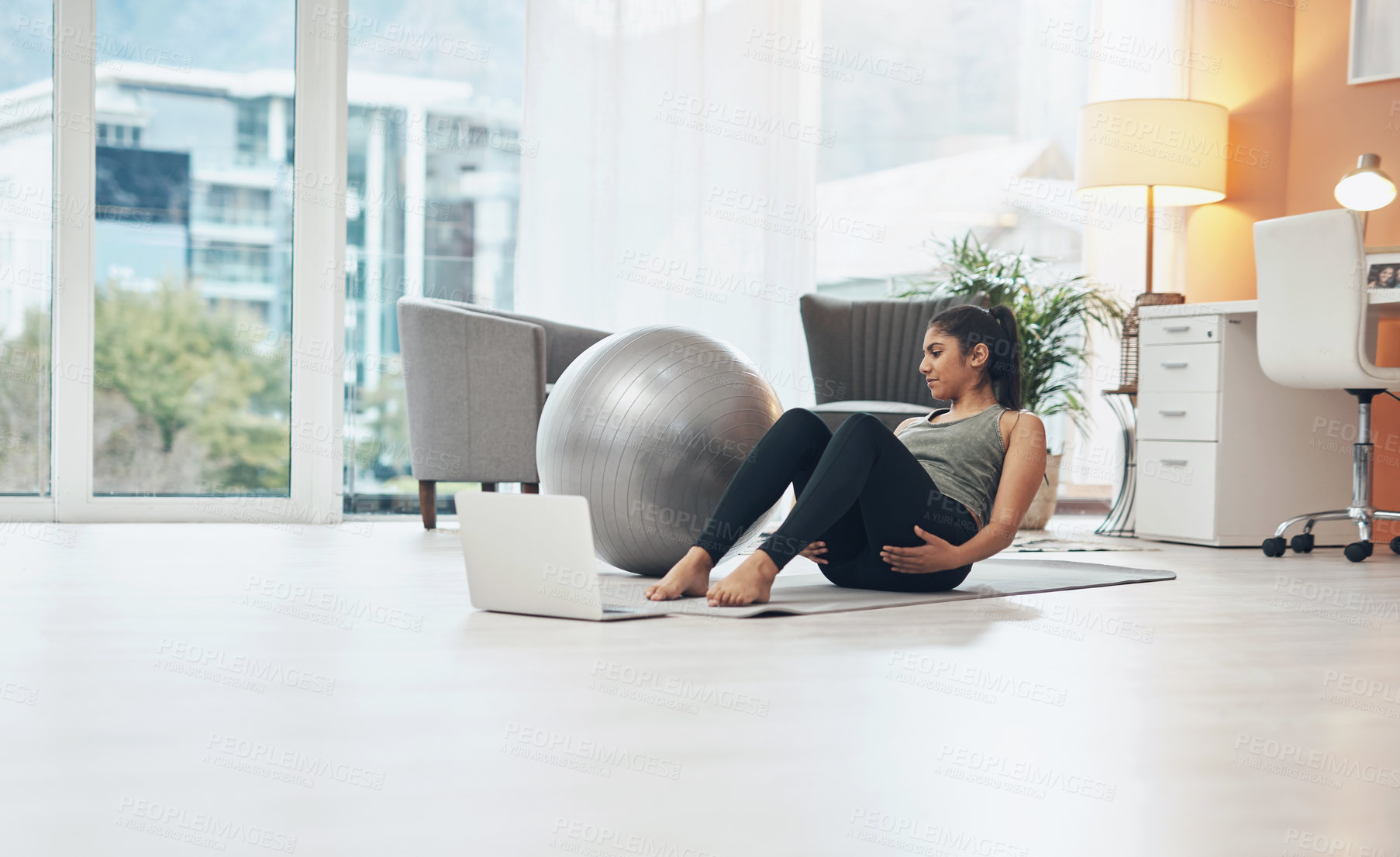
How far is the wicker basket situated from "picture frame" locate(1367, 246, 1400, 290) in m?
0.67

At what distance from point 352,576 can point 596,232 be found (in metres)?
2.31

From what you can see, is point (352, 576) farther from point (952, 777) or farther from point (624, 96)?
point (624, 96)

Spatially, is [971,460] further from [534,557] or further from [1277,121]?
[1277,121]

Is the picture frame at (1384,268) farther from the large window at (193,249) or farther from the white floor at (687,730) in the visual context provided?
the large window at (193,249)

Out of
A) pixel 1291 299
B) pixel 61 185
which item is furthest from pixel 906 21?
pixel 61 185

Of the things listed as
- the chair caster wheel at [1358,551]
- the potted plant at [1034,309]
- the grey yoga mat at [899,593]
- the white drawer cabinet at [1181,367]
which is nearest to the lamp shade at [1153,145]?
the potted plant at [1034,309]

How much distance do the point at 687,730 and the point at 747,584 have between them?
0.86 meters

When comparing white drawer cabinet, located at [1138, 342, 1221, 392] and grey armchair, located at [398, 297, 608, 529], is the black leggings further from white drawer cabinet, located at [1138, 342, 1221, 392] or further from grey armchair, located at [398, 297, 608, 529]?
white drawer cabinet, located at [1138, 342, 1221, 392]

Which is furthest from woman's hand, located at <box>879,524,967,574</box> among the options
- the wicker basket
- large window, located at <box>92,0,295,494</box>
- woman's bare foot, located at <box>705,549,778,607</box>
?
large window, located at <box>92,0,295,494</box>

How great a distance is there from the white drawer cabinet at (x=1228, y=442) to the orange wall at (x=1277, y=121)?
1.49 feet

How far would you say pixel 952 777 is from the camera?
115 centimetres

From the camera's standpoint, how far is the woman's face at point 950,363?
2438mm

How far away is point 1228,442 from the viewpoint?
4086 millimetres

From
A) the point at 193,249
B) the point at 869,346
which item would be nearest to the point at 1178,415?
the point at 869,346
